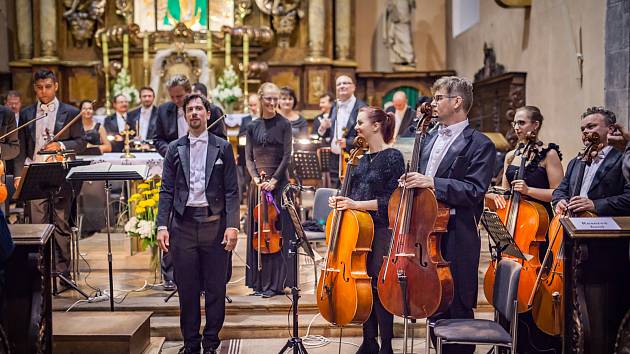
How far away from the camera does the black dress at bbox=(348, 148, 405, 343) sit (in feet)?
15.3

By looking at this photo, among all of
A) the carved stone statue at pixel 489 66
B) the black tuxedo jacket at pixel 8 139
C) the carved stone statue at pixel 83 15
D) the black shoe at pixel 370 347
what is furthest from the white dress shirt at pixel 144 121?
the black shoe at pixel 370 347

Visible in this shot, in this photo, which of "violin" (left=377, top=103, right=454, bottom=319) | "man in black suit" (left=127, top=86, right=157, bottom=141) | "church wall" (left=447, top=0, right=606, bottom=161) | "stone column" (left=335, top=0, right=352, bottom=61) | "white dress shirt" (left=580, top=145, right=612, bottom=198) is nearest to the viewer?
"violin" (left=377, top=103, right=454, bottom=319)

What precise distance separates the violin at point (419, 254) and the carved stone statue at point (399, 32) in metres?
10.2

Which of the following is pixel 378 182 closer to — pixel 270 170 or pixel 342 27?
pixel 270 170

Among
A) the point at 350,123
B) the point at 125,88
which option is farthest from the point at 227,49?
the point at 350,123

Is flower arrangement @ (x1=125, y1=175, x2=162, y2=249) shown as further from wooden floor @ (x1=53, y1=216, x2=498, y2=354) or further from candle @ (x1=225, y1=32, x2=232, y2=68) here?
candle @ (x1=225, y1=32, x2=232, y2=68)

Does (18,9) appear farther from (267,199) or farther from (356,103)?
(267,199)

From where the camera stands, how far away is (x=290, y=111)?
26.2ft

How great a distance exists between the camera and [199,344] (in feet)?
16.4

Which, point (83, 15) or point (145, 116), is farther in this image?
point (83, 15)

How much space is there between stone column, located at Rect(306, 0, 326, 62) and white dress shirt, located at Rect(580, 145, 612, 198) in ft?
30.6

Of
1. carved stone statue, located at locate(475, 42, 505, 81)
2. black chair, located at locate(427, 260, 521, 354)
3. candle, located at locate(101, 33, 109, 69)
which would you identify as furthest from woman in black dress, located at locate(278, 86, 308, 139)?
candle, located at locate(101, 33, 109, 69)

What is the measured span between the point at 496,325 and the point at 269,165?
2724mm

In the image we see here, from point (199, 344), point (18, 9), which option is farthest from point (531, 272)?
point (18, 9)
